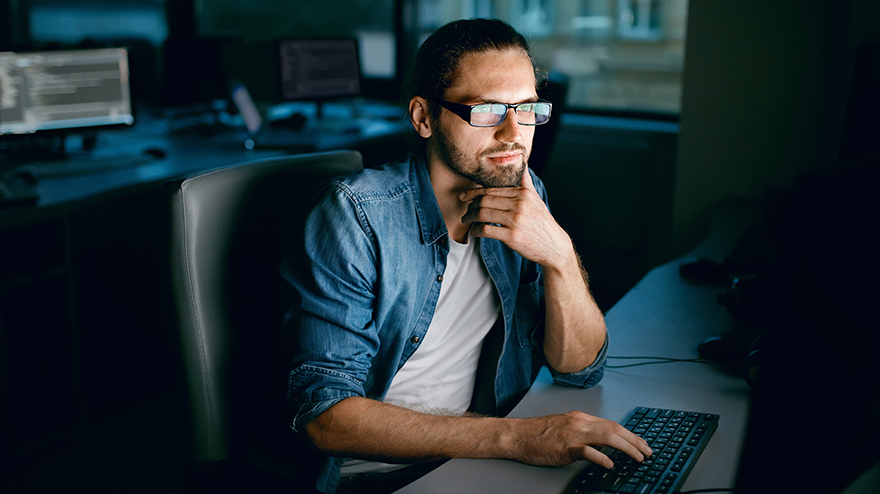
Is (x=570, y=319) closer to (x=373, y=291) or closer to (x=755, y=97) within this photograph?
(x=373, y=291)

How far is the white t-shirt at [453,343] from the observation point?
3.91ft

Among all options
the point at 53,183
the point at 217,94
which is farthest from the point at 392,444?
the point at 217,94

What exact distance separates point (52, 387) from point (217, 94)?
2019 millimetres

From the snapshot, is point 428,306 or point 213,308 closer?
point 213,308

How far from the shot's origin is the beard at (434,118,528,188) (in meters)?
1.17

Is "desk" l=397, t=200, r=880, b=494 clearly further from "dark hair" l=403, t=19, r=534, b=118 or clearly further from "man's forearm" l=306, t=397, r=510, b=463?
"dark hair" l=403, t=19, r=534, b=118

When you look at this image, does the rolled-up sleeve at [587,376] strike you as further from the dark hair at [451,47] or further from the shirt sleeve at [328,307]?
the dark hair at [451,47]

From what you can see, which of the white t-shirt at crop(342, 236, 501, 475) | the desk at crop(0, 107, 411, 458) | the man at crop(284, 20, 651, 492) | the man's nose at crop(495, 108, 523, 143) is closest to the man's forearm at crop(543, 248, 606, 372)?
the man at crop(284, 20, 651, 492)

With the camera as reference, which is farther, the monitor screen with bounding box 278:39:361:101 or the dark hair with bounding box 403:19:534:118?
the monitor screen with bounding box 278:39:361:101

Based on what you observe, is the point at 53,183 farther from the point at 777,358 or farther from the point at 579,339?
the point at 777,358

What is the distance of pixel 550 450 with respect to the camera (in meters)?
0.91

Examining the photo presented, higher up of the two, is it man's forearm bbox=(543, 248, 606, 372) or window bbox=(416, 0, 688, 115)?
window bbox=(416, 0, 688, 115)

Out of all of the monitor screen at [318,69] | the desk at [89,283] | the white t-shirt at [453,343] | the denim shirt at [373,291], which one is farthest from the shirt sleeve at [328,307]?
the monitor screen at [318,69]

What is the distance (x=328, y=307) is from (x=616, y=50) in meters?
3.41
